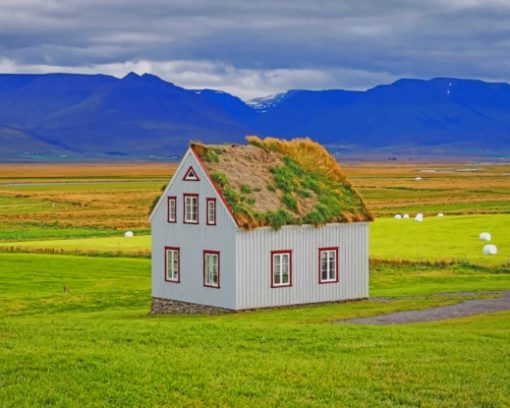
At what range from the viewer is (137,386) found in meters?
20.3

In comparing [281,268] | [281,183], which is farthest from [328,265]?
[281,183]

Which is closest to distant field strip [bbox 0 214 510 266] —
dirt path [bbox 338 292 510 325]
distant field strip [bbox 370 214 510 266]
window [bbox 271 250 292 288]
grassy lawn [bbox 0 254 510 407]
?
distant field strip [bbox 370 214 510 266]

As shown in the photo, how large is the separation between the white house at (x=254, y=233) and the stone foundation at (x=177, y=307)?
0.18ft

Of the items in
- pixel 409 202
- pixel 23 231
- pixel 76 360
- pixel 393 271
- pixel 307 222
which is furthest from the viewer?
pixel 409 202

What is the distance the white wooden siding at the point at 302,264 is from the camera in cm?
4522

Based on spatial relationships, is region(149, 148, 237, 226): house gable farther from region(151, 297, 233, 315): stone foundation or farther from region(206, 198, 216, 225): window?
region(151, 297, 233, 315): stone foundation

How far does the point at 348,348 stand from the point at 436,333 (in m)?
4.15

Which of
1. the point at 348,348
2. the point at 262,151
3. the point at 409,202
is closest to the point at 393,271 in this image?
the point at 262,151

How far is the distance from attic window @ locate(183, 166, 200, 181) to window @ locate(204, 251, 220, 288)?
368 centimetres

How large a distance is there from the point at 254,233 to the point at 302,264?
300cm

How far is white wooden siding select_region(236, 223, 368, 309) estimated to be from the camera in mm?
45219

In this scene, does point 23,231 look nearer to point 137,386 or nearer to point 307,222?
point 307,222

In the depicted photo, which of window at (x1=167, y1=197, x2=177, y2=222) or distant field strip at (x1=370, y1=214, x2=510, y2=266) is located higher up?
window at (x1=167, y1=197, x2=177, y2=222)

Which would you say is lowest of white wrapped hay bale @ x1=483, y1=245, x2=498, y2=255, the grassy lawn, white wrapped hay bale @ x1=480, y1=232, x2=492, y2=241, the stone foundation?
the stone foundation
